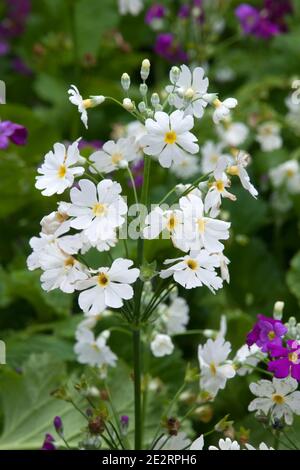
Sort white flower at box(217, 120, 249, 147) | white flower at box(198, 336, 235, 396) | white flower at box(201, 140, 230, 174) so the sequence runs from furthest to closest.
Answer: white flower at box(217, 120, 249, 147)
white flower at box(201, 140, 230, 174)
white flower at box(198, 336, 235, 396)

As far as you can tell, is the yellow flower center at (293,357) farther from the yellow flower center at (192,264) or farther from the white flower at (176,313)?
the white flower at (176,313)

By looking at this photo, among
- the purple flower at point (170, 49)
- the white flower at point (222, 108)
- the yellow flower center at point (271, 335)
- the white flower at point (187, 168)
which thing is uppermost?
the purple flower at point (170, 49)

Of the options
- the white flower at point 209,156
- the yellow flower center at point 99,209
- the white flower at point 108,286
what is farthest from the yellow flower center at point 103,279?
the white flower at point 209,156

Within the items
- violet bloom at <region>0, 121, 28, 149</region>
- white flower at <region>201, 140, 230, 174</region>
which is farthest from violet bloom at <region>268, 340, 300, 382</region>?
white flower at <region>201, 140, 230, 174</region>

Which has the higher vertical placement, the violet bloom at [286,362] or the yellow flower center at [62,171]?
the yellow flower center at [62,171]

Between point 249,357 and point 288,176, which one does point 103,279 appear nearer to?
point 249,357

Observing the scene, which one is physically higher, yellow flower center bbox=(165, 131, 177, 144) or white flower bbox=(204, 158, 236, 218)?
Answer: yellow flower center bbox=(165, 131, 177, 144)

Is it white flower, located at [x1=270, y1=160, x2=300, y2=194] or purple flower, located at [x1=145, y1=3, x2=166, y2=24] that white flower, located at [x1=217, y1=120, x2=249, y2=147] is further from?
purple flower, located at [x1=145, y1=3, x2=166, y2=24]
